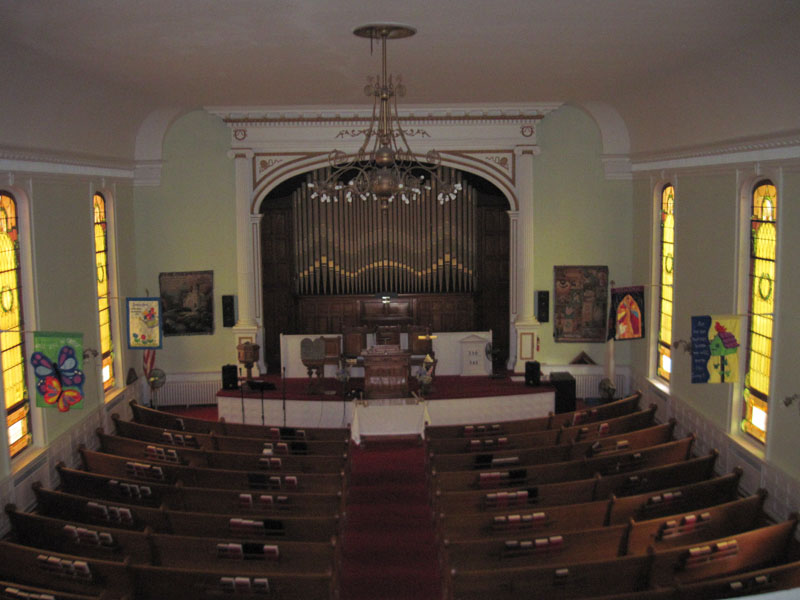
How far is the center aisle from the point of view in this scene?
9.08 metres

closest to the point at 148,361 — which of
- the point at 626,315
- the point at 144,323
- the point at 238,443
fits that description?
the point at 144,323

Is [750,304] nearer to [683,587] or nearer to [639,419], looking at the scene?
[639,419]

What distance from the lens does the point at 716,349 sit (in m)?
10.7

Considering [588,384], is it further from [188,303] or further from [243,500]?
[243,500]

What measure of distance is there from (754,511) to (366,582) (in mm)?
4747

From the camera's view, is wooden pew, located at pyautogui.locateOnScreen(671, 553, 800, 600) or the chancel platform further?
the chancel platform

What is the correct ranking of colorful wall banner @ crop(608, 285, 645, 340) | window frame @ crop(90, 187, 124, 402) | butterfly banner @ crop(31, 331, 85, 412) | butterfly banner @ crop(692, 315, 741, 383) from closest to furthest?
butterfly banner @ crop(31, 331, 85, 412) < butterfly banner @ crop(692, 315, 741, 383) < colorful wall banner @ crop(608, 285, 645, 340) < window frame @ crop(90, 187, 124, 402)

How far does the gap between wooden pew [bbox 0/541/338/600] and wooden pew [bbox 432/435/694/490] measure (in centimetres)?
258

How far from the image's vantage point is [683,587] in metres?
7.17

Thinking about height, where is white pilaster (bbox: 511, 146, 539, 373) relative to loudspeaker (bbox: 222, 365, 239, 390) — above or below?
above

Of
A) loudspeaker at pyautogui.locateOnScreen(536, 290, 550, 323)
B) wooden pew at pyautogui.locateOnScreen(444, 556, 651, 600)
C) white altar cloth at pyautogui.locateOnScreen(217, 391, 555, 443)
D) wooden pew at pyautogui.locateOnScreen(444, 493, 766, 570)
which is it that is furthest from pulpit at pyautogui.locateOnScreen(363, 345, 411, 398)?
wooden pew at pyautogui.locateOnScreen(444, 556, 651, 600)

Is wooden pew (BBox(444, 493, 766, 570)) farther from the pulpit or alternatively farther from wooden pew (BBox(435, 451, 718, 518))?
the pulpit

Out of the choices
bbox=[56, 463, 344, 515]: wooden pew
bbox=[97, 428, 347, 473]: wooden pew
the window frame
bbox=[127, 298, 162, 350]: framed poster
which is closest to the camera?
bbox=[56, 463, 344, 515]: wooden pew

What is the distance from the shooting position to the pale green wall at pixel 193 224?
669 inches
